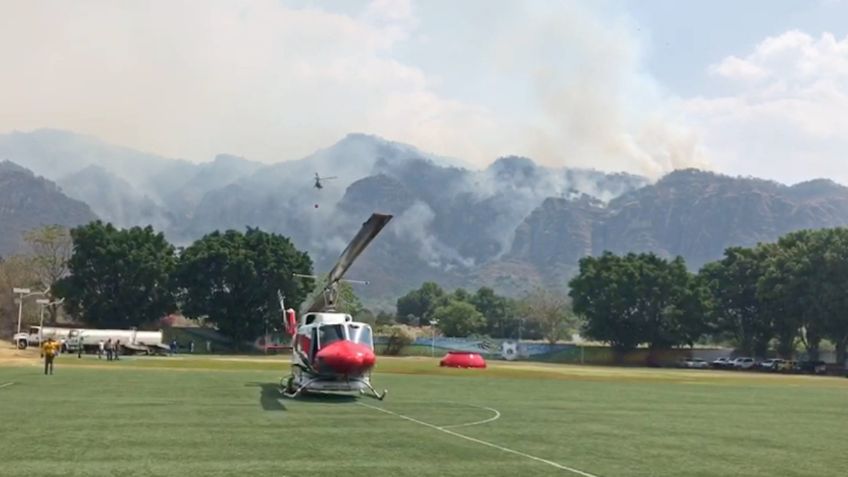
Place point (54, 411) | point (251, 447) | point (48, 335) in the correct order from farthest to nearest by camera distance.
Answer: point (48, 335) < point (54, 411) < point (251, 447)

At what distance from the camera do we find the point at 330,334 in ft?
99.0

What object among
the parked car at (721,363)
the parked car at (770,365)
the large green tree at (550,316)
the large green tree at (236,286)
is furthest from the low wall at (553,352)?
the large green tree at (550,316)

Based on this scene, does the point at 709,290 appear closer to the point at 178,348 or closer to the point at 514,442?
the point at 178,348

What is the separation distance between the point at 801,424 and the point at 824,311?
76.9m

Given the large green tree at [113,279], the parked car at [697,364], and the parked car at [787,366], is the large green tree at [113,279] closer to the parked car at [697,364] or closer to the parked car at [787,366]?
the parked car at [697,364]

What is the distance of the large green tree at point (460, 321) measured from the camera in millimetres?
164925

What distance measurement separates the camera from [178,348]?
110 m

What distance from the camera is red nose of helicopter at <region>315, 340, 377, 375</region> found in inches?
1145

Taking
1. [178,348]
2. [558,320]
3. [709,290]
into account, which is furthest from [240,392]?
[558,320]

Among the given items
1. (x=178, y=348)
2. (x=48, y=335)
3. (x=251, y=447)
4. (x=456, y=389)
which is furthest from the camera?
(x=178, y=348)

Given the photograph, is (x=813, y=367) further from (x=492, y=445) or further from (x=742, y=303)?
(x=492, y=445)

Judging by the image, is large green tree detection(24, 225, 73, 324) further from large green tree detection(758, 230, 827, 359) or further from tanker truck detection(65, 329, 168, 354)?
large green tree detection(758, 230, 827, 359)

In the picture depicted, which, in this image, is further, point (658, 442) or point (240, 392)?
point (240, 392)

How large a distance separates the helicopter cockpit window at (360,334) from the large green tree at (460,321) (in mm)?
133423
